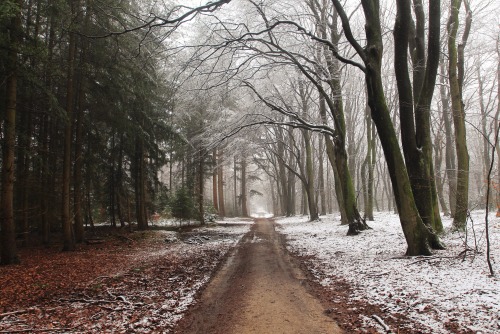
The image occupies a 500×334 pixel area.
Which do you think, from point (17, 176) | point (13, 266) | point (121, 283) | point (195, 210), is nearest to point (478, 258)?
point (121, 283)

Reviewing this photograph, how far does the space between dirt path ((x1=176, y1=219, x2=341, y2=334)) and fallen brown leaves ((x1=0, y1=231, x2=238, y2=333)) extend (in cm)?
39

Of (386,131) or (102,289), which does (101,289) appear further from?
(386,131)

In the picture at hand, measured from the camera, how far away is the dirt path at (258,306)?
162 inches

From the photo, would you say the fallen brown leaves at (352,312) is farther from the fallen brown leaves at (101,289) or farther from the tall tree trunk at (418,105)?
the tall tree trunk at (418,105)

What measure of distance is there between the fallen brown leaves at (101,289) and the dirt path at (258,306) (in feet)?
1.29

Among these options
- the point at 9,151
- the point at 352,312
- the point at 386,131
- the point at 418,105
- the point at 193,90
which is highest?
the point at 193,90

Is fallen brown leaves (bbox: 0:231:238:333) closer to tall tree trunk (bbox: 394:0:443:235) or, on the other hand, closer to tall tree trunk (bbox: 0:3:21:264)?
tall tree trunk (bbox: 0:3:21:264)

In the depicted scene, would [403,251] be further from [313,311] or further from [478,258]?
[313,311]

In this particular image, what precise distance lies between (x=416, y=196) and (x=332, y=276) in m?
3.15

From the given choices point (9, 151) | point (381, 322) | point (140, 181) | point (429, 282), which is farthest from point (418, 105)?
point (140, 181)

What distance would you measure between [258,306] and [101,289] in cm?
326

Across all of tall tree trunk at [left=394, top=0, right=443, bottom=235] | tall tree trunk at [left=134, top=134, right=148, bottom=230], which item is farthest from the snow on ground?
tall tree trunk at [left=134, top=134, right=148, bottom=230]

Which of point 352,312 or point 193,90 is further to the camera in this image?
point 193,90

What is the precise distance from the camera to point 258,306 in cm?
486
